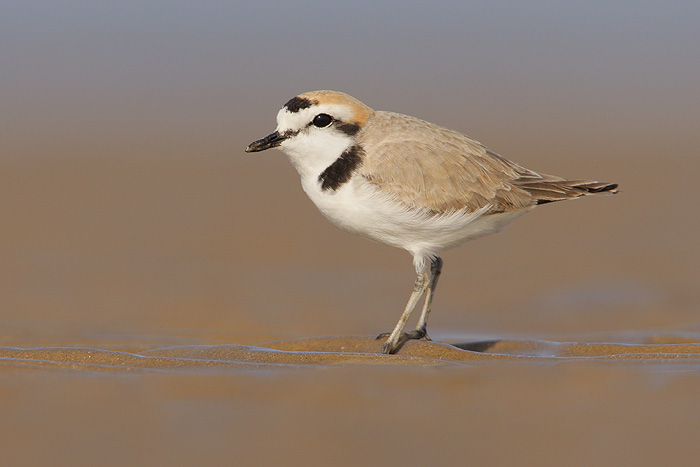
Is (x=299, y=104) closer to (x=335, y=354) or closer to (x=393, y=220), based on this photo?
(x=393, y=220)

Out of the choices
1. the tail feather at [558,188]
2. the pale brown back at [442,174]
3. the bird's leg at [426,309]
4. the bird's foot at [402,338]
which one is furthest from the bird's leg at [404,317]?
the tail feather at [558,188]

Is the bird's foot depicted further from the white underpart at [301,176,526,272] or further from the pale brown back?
the pale brown back

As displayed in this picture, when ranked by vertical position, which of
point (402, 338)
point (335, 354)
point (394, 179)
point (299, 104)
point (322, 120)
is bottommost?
point (335, 354)

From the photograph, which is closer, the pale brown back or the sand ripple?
the sand ripple

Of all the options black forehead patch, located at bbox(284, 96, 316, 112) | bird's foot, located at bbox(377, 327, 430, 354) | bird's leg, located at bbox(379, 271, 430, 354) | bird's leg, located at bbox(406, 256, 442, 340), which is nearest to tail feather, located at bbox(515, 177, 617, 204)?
bird's leg, located at bbox(406, 256, 442, 340)

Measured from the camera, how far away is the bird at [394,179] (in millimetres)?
7340

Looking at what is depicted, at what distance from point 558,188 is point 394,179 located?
1462mm

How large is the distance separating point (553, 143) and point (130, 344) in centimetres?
1233

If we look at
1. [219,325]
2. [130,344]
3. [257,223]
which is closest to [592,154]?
[257,223]

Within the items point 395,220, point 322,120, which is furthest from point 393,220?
point 322,120

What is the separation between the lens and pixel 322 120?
24.5 feet

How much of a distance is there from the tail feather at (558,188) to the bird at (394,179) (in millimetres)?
17

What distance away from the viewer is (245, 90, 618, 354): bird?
7340 millimetres

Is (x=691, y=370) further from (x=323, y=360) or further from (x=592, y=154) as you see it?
(x=592, y=154)
